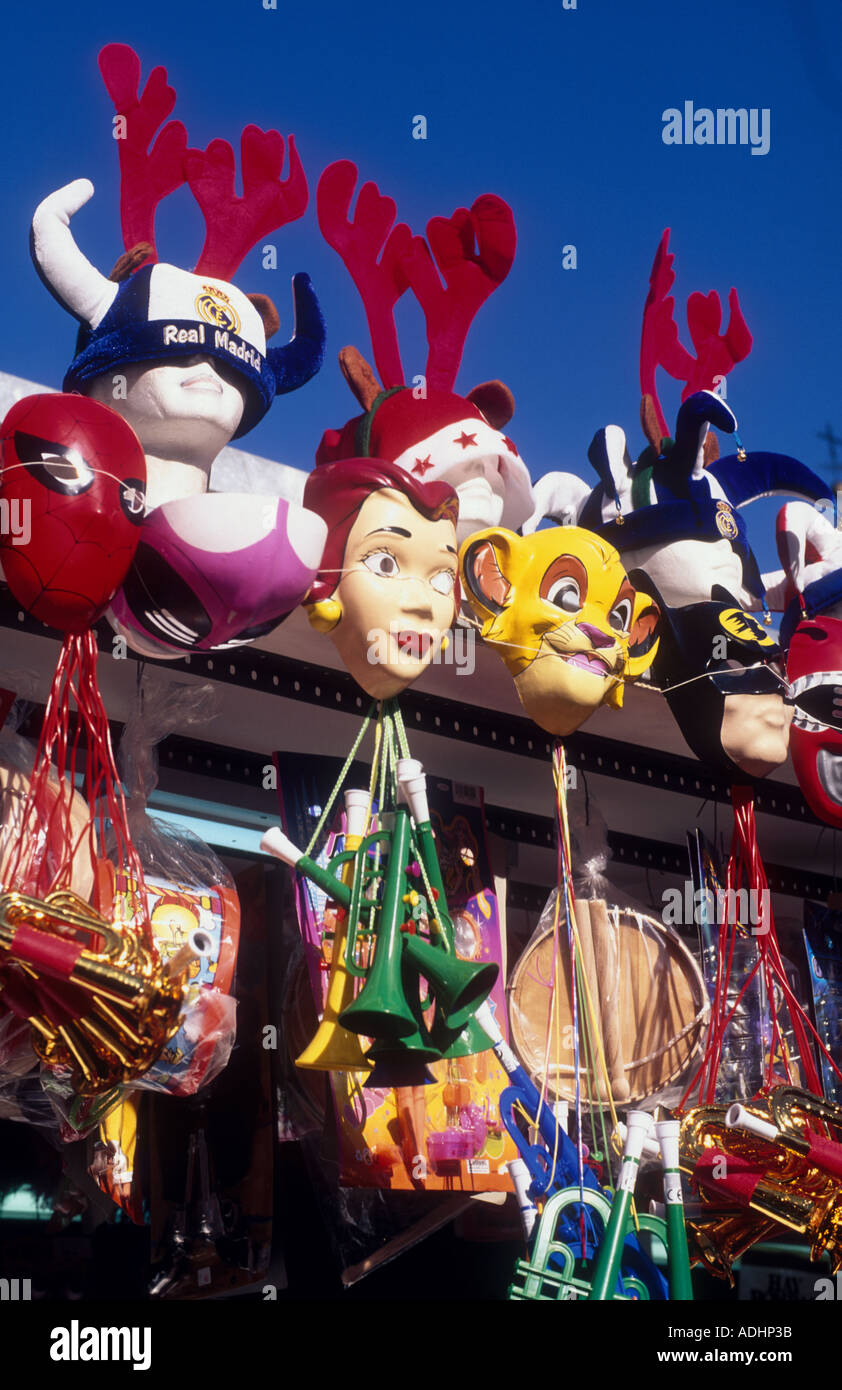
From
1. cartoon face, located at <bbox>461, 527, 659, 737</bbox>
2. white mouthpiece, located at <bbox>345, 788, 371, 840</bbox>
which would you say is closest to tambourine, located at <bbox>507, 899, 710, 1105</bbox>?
cartoon face, located at <bbox>461, 527, 659, 737</bbox>

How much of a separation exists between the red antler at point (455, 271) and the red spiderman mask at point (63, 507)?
0.91 metres

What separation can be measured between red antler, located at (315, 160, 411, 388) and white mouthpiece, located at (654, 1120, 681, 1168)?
4.15ft

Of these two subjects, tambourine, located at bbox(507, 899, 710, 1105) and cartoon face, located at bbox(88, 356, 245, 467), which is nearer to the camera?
cartoon face, located at bbox(88, 356, 245, 467)

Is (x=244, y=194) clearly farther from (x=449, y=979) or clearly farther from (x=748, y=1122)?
(x=748, y=1122)

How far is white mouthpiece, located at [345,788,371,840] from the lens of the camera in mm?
1983

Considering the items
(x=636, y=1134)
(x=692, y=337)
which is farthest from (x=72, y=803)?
(x=692, y=337)

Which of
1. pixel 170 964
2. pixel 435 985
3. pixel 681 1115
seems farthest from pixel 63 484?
pixel 681 1115

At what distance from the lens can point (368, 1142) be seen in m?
2.15

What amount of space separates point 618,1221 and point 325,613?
891mm

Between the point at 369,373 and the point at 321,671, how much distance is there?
0.50 metres

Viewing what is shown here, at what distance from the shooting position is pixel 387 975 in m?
1.81

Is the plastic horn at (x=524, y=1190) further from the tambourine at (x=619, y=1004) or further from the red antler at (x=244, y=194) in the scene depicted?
the red antler at (x=244, y=194)

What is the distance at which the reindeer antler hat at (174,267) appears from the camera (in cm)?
203

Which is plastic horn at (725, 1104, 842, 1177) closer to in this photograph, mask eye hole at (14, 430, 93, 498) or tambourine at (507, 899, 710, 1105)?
tambourine at (507, 899, 710, 1105)
